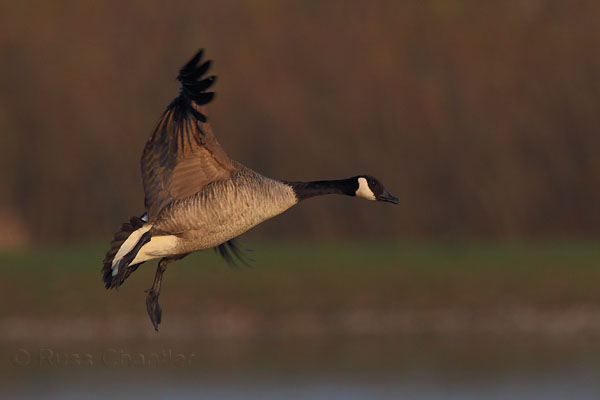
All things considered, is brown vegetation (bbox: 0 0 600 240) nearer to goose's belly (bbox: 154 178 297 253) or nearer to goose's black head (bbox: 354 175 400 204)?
goose's black head (bbox: 354 175 400 204)

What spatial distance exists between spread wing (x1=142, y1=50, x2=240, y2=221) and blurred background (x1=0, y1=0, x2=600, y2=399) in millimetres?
9269

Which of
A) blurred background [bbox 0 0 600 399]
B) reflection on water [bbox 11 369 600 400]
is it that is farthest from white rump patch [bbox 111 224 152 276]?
blurred background [bbox 0 0 600 399]

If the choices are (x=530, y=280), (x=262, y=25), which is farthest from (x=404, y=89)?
(x=530, y=280)

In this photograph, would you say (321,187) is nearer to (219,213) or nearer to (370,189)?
(370,189)

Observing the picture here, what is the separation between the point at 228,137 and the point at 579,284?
722cm

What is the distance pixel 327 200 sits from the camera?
24.5m

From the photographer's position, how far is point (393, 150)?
80.1 feet

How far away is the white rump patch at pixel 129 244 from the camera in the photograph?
8867 millimetres

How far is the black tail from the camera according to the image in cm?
865

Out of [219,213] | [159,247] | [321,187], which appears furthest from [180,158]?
[321,187]

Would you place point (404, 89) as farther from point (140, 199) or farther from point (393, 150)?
point (140, 199)

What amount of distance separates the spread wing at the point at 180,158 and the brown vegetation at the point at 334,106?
46.9 feet

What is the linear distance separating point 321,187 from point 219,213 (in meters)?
0.97

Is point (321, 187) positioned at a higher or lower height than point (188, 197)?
higher
